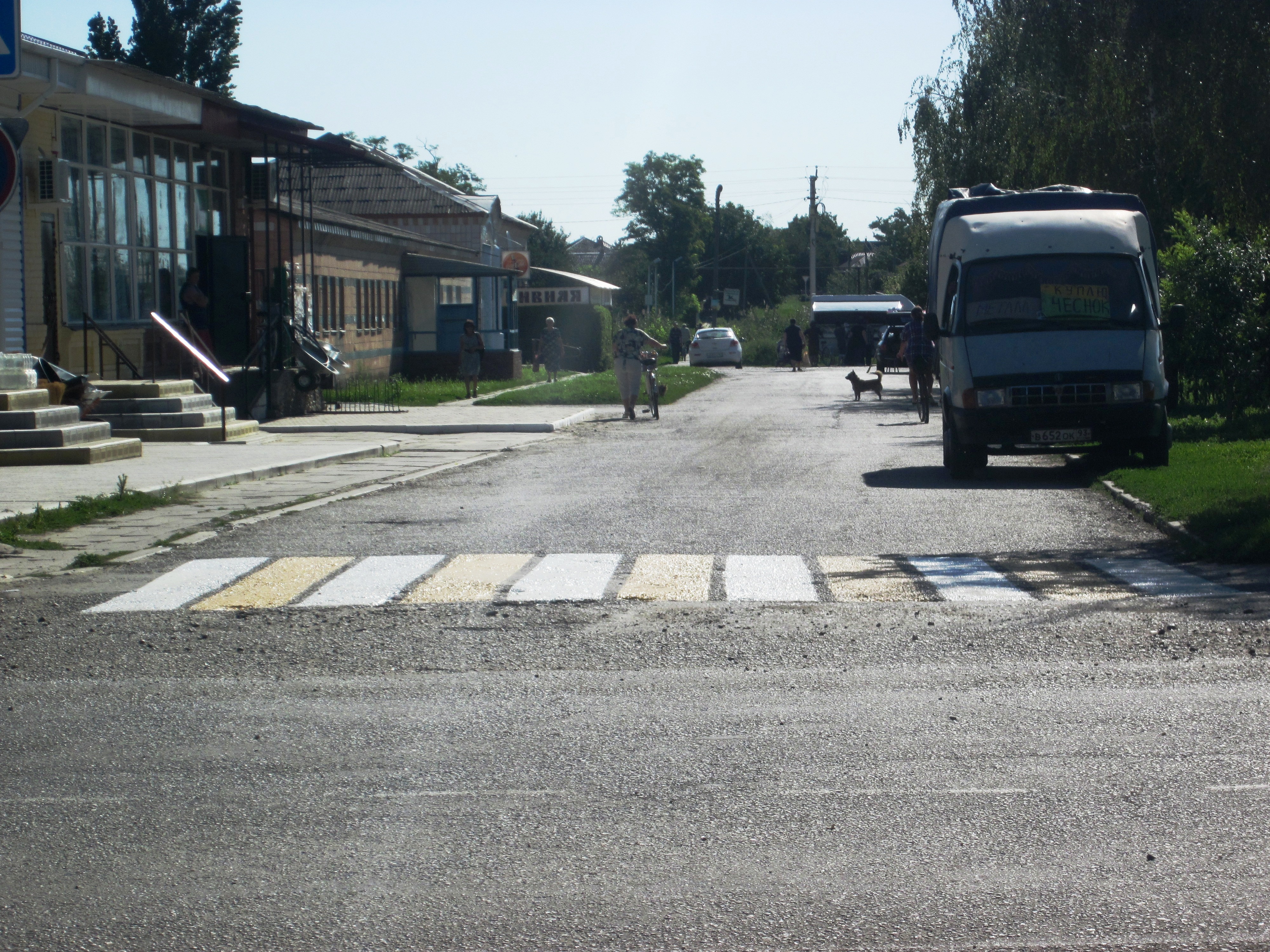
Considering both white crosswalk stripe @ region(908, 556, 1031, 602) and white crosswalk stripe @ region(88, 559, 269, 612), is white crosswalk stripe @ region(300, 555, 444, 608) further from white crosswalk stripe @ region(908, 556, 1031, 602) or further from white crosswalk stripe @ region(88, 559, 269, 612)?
white crosswalk stripe @ region(908, 556, 1031, 602)

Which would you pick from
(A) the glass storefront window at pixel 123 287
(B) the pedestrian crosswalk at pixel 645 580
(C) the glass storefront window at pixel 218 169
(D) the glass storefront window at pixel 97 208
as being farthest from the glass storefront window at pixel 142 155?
(B) the pedestrian crosswalk at pixel 645 580

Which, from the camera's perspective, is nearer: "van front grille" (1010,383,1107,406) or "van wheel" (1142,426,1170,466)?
"van front grille" (1010,383,1107,406)

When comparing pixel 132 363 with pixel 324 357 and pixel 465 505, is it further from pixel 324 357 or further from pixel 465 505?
pixel 465 505

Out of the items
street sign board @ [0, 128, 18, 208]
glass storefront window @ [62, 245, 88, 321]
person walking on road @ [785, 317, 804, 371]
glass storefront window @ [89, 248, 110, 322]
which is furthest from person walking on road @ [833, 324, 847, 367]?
street sign board @ [0, 128, 18, 208]

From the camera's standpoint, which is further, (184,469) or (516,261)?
(516,261)

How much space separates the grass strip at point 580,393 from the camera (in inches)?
1249

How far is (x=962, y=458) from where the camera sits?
16.2m

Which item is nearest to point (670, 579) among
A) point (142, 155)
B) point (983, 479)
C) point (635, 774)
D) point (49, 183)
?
point (635, 774)

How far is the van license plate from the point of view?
15695 mm

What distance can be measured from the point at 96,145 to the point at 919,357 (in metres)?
14.1

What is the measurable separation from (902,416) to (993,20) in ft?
37.8

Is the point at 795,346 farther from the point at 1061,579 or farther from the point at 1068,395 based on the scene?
the point at 1061,579

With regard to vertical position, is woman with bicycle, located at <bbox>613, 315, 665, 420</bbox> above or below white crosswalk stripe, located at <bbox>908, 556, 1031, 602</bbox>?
above

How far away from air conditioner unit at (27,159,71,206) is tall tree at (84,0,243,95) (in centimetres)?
3709
